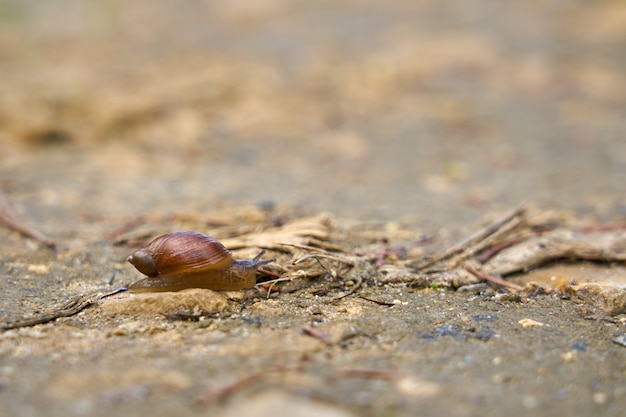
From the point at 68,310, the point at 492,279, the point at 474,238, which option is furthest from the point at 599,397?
the point at 68,310

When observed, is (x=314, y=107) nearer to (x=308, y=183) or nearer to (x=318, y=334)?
(x=308, y=183)

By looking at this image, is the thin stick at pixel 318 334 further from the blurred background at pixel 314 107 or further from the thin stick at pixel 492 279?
the blurred background at pixel 314 107

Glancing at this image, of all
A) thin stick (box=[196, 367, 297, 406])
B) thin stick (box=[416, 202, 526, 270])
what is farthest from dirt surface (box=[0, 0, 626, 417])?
thin stick (box=[416, 202, 526, 270])

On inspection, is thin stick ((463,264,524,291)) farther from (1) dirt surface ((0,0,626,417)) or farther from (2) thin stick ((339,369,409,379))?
(2) thin stick ((339,369,409,379))

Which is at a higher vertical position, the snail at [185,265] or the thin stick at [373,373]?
the snail at [185,265]

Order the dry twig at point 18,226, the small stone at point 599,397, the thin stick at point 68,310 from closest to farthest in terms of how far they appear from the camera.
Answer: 1. the small stone at point 599,397
2. the thin stick at point 68,310
3. the dry twig at point 18,226

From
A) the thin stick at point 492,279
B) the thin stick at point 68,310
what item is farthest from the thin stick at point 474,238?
the thin stick at point 68,310

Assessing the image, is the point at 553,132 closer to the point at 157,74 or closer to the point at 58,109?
the point at 157,74
